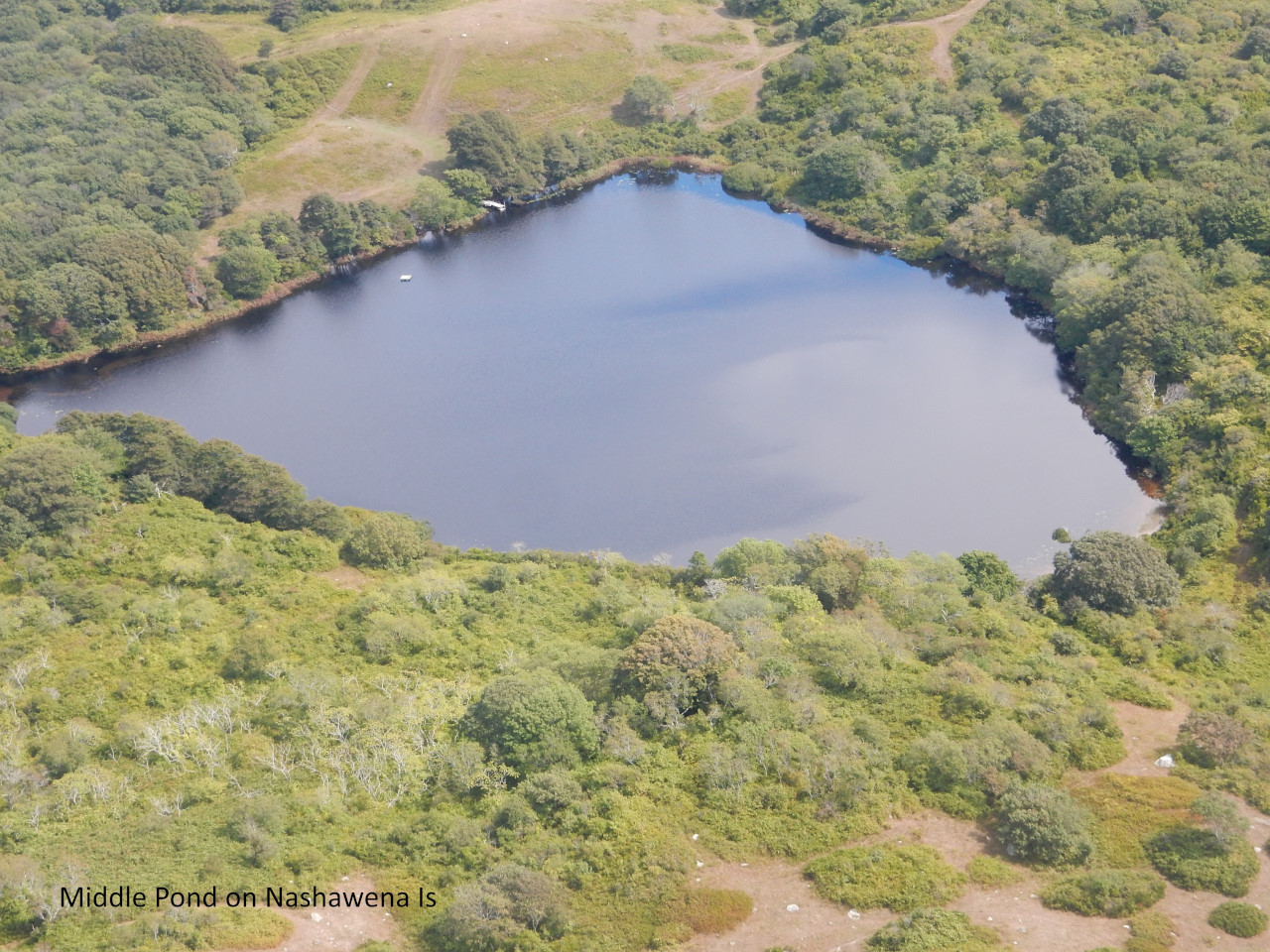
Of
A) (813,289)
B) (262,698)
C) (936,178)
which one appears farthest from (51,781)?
(936,178)

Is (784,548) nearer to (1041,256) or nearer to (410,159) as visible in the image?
(1041,256)

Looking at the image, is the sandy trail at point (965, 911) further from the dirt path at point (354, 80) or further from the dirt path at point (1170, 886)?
the dirt path at point (354, 80)

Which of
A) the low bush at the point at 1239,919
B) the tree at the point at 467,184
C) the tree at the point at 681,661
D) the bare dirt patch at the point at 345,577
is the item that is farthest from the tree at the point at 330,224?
the low bush at the point at 1239,919

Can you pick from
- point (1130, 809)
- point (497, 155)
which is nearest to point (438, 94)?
point (497, 155)

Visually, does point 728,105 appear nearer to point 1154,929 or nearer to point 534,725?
point 534,725

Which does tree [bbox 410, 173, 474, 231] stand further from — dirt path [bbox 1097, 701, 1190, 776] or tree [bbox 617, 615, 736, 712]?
dirt path [bbox 1097, 701, 1190, 776]

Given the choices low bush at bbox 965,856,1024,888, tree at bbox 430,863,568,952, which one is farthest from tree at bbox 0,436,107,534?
low bush at bbox 965,856,1024,888
